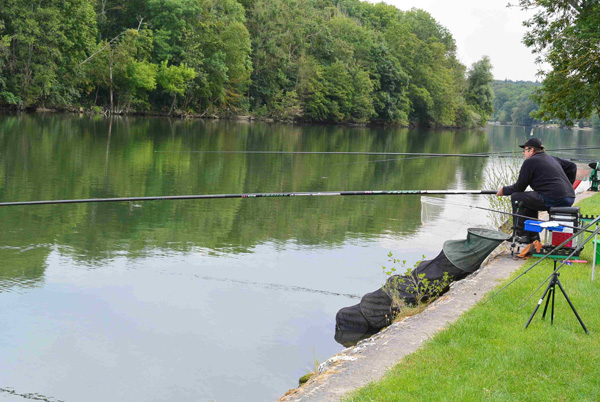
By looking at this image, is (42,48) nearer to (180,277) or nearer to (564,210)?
(180,277)

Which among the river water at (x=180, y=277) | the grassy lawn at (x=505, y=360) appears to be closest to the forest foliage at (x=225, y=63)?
the river water at (x=180, y=277)

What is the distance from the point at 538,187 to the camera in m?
9.16

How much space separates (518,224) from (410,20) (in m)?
106

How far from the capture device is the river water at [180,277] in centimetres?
712

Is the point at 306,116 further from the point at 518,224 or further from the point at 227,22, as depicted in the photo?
the point at 518,224

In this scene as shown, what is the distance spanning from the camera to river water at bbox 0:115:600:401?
712cm

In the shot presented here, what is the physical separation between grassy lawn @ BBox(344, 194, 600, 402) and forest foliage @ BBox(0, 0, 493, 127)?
4927 centimetres

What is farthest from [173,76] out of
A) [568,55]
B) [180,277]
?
[180,277]

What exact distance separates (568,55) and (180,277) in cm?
1616

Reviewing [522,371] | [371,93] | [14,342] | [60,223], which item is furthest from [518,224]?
[371,93]

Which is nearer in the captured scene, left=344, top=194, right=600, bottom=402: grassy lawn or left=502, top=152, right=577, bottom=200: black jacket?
left=344, top=194, right=600, bottom=402: grassy lawn

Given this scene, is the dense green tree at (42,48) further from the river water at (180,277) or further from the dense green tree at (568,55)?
the dense green tree at (568,55)

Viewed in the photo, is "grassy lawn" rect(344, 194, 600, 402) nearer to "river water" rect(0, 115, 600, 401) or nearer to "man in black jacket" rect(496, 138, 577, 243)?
"river water" rect(0, 115, 600, 401)

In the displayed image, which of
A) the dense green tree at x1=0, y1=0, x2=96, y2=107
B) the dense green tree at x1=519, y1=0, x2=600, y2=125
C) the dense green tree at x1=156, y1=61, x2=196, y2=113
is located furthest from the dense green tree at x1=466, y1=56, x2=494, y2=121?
the dense green tree at x1=519, y1=0, x2=600, y2=125
